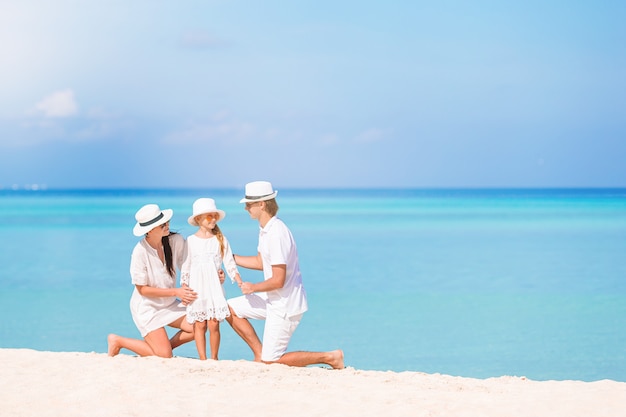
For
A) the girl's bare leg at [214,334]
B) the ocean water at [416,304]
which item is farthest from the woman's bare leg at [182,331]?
the ocean water at [416,304]

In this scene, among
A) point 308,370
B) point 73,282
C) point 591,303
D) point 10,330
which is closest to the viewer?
point 308,370

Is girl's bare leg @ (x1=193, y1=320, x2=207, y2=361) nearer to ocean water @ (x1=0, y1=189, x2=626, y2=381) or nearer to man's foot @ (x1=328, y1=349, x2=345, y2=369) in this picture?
man's foot @ (x1=328, y1=349, x2=345, y2=369)

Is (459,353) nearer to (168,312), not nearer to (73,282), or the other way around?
(168,312)

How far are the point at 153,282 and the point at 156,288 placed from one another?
0.31 feet

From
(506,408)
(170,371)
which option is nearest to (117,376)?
(170,371)

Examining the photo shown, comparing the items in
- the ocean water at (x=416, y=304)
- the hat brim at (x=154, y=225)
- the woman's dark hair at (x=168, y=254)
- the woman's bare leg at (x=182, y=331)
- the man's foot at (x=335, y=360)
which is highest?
the hat brim at (x=154, y=225)

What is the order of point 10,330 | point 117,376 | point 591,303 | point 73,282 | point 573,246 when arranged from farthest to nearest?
point 573,246
point 73,282
point 591,303
point 10,330
point 117,376

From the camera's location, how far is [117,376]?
543 cm

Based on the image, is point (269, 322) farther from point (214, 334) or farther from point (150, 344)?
point (150, 344)

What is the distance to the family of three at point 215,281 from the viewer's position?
5.88m

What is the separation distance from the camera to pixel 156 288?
19.9ft

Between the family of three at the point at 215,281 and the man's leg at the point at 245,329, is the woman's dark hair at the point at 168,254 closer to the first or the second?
the family of three at the point at 215,281

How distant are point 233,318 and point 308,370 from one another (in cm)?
70

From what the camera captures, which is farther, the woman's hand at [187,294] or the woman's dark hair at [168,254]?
the woman's dark hair at [168,254]
